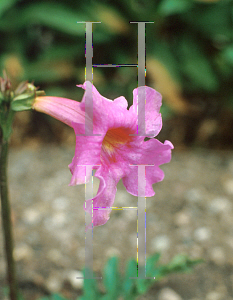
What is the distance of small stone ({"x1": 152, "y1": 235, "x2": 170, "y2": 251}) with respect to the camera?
5.26 feet

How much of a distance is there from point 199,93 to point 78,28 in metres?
1.02

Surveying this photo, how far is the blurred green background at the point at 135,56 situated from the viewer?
8.13 feet

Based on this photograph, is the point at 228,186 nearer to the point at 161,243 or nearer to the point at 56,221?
the point at 161,243

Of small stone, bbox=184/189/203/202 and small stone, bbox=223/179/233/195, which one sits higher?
small stone, bbox=223/179/233/195

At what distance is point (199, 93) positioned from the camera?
104 inches

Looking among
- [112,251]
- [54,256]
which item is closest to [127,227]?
[112,251]

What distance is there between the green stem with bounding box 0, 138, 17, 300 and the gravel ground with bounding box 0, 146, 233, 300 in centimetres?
40

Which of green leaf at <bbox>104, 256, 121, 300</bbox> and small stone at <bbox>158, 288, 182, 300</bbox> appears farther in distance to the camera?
small stone at <bbox>158, 288, 182, 300</bbox>

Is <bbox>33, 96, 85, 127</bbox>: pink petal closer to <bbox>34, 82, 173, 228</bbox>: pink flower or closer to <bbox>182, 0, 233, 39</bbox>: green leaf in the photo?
<bbox>34, 82, 173, 228</bbox>: pink flower

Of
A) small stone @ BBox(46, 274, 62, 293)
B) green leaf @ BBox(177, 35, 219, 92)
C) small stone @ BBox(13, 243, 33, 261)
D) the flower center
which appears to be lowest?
small stone @ BBox(46, 274, 62, 293)

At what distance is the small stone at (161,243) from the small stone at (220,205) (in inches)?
13.9

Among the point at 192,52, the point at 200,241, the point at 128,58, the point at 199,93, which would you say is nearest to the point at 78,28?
the point at 128,58

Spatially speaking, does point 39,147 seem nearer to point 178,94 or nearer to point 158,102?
point 178,94

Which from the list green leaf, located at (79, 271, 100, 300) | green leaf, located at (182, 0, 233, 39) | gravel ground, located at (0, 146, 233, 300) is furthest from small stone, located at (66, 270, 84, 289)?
green leaf, located at (182, 0, 233, 39)
